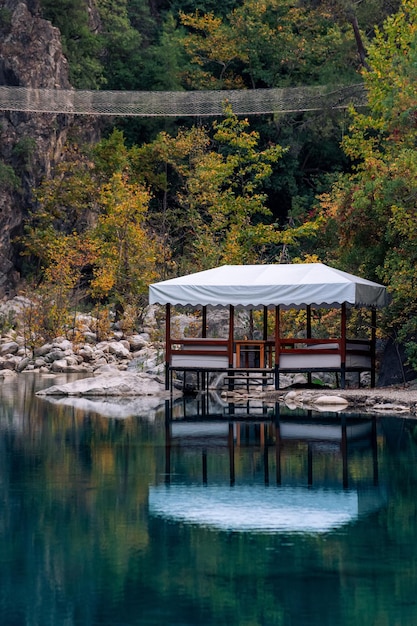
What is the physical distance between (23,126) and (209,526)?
3416 cm

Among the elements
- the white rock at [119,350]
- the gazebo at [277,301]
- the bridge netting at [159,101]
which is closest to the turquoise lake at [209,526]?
the gazebo at [277,301]

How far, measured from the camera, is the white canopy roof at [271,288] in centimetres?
1864

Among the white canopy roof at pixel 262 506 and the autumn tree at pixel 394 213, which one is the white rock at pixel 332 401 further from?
the white canopy roof at pixel 262 506

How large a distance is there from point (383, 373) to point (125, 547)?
14.2m

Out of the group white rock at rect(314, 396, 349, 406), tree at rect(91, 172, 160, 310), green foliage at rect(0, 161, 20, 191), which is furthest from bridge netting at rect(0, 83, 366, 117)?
white rock at rect(314, 396, 349, 406)

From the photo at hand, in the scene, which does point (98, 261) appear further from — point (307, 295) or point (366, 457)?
point (366, 457)

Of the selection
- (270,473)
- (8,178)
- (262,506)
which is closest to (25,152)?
(8,178)

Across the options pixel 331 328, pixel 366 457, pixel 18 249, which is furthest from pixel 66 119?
pixel 366 457

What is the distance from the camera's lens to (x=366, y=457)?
11.4m

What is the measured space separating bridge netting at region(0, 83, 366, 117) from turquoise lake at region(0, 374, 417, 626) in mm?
26031

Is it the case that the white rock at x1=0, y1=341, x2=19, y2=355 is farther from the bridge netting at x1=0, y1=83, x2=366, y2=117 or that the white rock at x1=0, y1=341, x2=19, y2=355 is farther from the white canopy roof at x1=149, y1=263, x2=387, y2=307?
the white canopy roof at x1=149, y1=263, x2=387, y2=307

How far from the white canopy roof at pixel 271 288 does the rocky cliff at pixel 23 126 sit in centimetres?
1988

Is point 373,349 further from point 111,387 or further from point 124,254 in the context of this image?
point 124,254

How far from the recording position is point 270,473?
10344 mm
